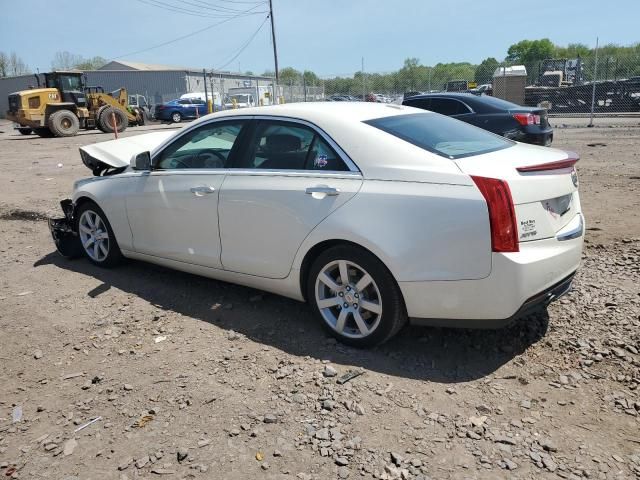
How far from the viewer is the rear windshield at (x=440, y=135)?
3.44m

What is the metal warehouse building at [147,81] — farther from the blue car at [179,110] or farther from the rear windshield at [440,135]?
the rear windshield at [440,135]

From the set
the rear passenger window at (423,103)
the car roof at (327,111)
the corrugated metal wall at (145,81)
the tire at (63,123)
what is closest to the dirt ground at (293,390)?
the car roof at (327,111)

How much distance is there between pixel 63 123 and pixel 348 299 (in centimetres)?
2430

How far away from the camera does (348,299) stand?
11.5 ft

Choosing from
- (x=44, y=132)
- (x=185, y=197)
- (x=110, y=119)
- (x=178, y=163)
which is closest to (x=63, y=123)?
(x=44, y=132)

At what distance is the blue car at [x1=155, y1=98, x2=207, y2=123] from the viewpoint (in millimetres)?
35031

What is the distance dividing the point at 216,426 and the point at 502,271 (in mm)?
1749

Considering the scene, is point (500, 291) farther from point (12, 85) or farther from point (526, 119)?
point (12, 85)

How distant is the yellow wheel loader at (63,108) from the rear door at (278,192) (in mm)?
21006

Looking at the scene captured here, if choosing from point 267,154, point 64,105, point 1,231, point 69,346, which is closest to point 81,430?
point 69,346

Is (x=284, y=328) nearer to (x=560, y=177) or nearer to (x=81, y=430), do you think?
(x=81, y=430)

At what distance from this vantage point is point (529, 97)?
25734mm

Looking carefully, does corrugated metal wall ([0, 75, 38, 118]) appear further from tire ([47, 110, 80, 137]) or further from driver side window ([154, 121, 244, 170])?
driver side window ([154, 121, 244, 170])

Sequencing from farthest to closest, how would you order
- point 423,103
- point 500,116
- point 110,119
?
point 110,119 → point 423,103 → point 500,116
